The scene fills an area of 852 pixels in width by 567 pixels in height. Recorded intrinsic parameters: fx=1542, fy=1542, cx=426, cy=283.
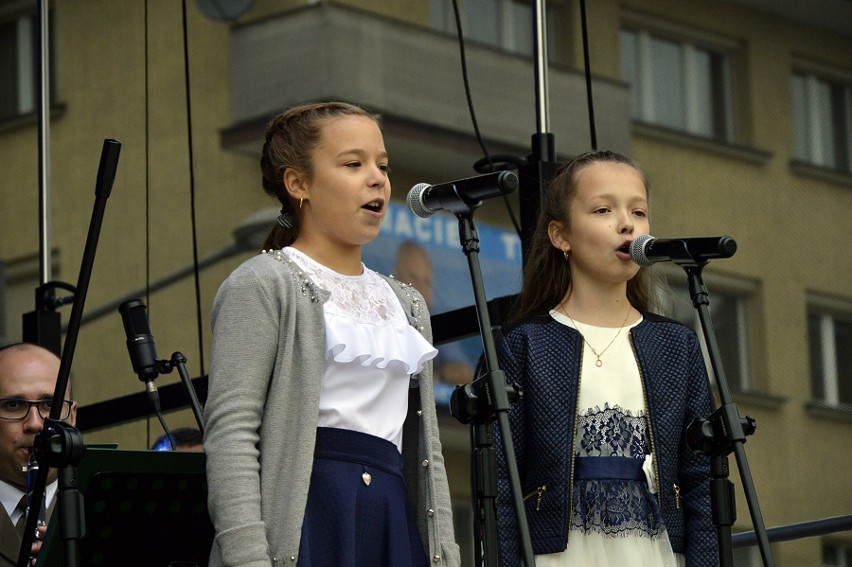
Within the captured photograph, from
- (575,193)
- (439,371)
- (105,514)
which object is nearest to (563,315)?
(575,193)

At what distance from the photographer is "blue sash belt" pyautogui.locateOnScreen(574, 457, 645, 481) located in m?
3.17

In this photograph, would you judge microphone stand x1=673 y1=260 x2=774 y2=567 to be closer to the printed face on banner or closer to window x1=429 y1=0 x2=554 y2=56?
the printed face on banner

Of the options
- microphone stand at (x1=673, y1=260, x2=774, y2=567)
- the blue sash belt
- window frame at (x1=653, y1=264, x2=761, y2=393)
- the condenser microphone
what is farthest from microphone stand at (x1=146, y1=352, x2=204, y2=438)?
window frame at (x1=653, y1=264, x2=761, y2=393)

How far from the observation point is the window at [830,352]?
6.03 meters

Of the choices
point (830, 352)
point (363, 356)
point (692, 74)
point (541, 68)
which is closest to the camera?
point (363, 356)

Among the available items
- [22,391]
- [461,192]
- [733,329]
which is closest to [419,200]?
[461,192]

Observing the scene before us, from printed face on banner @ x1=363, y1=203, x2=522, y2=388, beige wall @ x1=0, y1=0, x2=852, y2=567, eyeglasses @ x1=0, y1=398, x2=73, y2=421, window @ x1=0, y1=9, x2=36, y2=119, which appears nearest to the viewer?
eyeglasses @ x1=0, y1=398, x2=73, y2=421

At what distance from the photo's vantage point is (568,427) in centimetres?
319

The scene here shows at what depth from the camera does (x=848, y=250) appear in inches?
238

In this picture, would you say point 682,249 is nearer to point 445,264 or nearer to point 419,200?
point 419,200

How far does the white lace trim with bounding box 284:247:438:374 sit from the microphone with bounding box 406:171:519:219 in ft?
0.65

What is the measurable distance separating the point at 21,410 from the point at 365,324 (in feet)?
5.59

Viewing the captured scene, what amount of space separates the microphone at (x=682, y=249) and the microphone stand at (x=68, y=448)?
1.08 metres

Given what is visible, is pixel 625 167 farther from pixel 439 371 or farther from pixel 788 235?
pixel 439 371
